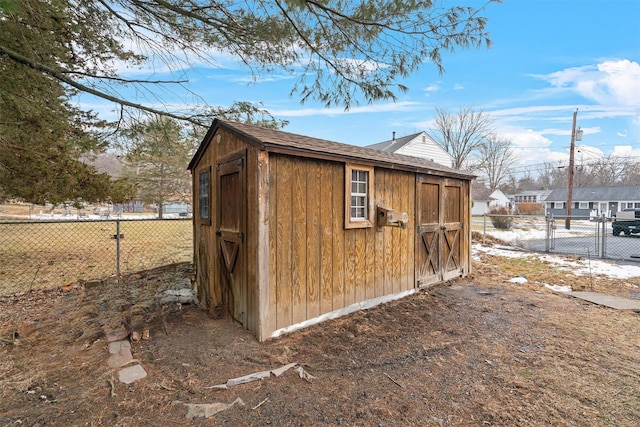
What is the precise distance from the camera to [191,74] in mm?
4473

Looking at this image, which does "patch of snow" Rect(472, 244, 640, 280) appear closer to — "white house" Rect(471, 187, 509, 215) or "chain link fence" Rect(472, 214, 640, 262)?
"chain link fence" Rect(472, 214, 640, 262)

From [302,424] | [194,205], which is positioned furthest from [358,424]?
[194,205]

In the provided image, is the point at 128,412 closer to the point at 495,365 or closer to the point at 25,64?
the point at 495,365

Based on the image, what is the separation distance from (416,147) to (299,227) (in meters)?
16.0

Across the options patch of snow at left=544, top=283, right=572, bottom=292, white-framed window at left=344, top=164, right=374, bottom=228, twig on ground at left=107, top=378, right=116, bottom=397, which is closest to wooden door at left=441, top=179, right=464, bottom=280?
patch of snow at left=544, top=283, right=572, bottom=292

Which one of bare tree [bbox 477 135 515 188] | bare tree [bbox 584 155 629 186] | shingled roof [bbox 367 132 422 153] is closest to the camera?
shingled roof [bbox 367 132 422 153]

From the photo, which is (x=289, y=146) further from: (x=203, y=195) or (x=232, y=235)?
(x=203, y=195)

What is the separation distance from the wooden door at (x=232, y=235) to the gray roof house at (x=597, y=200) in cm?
3507

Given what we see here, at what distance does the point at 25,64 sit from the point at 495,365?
246 inches

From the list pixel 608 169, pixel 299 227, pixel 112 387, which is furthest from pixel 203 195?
pixel 608 169

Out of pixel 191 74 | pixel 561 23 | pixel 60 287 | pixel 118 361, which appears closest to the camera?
pixel 118 361

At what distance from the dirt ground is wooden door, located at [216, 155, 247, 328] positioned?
0.96 ft

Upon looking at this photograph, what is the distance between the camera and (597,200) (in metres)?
33.8

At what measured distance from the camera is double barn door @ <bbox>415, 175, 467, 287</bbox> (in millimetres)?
5135
